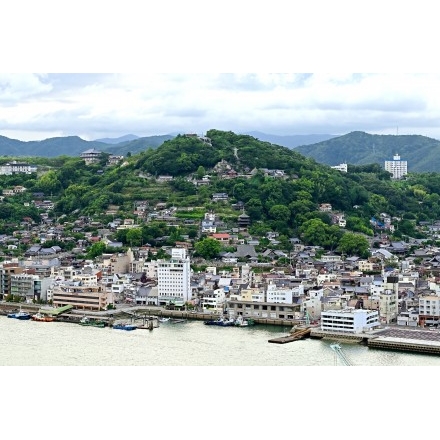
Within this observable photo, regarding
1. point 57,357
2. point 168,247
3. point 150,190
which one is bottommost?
point 57,357

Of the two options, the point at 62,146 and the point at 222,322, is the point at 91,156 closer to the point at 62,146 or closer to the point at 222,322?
the point at 222,322

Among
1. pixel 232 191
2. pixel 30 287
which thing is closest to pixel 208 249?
pixel 30 287

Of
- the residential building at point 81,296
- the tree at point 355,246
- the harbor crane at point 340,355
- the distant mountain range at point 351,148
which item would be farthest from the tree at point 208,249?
the distant mountain range at point 351,148

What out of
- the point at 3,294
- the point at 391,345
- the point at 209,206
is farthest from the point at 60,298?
the point at 209,206

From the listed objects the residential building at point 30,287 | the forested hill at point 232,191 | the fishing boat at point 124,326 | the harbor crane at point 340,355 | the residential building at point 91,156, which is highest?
the residential building at point 91,156

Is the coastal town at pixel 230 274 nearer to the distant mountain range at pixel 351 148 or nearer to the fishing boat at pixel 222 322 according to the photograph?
the fishing boat at pixel 222 322

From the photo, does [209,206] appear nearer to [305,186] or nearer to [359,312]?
[305,186]

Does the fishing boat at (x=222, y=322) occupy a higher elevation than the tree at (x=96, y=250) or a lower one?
lower

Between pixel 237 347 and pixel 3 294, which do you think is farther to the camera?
pixel 3 294
